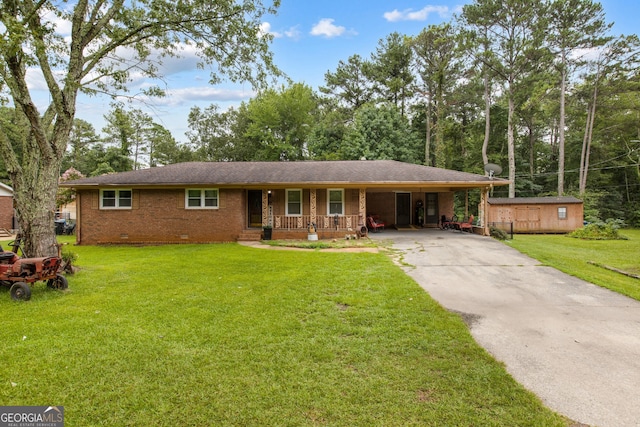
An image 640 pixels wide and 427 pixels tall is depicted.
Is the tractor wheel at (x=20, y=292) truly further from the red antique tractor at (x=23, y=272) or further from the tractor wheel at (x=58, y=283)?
the tractor wheel at (x=58, y=283)

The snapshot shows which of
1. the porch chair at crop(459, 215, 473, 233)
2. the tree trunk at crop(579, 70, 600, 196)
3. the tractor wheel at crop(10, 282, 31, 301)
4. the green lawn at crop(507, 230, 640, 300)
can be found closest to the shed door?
the green lawn at crop(507, 230, 640, 300)

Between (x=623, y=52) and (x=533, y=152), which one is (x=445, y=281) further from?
(x=533, y=152)

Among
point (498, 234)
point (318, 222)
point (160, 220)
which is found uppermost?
point (160, 220)

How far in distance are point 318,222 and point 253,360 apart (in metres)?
11.2

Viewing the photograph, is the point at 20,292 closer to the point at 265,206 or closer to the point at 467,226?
the point at 265,206

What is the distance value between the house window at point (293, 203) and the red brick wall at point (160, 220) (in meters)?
2.26

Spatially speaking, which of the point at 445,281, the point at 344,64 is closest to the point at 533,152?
the point at 344,64

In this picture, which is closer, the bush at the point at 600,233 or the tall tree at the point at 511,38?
the bush at the point at 600,233

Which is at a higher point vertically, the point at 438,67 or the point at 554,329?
the point at 438,67

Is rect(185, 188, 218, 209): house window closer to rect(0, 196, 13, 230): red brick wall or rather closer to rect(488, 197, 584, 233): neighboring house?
rect(0, 196, 13, 230): red brick wall

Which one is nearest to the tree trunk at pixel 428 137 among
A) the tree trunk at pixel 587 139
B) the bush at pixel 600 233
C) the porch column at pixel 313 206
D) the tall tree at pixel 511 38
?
the tall tree at pixel 511 38

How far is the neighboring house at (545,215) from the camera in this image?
794 inches

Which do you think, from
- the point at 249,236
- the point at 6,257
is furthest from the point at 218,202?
the point at 6,257

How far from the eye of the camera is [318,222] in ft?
47.4
